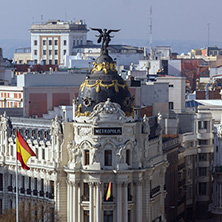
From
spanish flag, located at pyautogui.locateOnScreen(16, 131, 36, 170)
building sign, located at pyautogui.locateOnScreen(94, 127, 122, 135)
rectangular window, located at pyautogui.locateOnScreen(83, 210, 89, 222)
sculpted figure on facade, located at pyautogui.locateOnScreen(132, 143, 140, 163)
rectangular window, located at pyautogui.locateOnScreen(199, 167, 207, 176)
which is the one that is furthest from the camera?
rectangular window, located at pyautogui.locateOnScreen(199, 167, 207, 176)

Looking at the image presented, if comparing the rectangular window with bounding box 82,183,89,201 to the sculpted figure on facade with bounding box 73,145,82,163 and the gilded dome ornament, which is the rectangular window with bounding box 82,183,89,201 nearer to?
the sculpted figure on facade with bounding box 73,145,82,163

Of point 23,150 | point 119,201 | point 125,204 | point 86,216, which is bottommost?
point 86,216

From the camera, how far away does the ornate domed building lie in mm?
147125

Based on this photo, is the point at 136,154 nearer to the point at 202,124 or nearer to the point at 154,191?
the point at 154,191

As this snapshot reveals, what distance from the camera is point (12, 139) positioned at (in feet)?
533

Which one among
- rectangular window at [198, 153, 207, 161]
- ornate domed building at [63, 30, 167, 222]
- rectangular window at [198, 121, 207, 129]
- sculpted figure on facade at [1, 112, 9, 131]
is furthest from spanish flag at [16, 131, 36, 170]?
rectangular window at [198, 153, 207, 161]

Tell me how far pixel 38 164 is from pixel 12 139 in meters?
6.49

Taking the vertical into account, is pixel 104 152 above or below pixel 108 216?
above

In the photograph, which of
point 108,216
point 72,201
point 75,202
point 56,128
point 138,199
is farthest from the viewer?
point 56,128

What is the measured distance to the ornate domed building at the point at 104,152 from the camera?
147125mm

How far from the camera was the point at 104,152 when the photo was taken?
148m

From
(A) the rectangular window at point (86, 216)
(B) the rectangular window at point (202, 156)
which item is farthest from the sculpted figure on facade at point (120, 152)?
(B) the rectangular window at point (202, 156)

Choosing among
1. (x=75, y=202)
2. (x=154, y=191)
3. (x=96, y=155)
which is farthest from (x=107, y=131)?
(x=154, y=191)

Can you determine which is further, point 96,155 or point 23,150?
point 96,155
